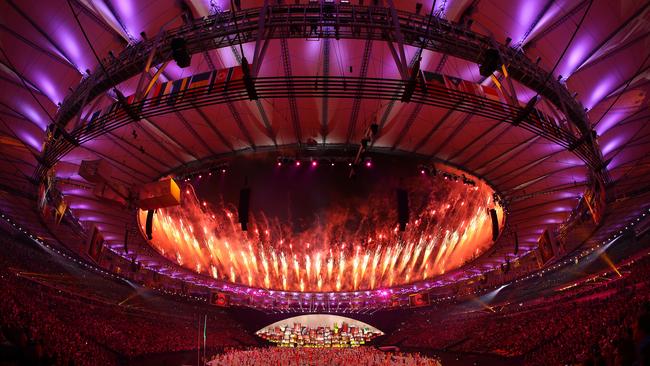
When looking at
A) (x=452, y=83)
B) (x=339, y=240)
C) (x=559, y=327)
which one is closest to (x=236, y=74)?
(x=452, y=83)

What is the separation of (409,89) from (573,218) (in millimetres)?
21943

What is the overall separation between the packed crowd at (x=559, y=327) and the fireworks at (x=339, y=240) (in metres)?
7.48

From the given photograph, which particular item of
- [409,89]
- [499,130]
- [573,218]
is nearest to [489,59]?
[409,89]

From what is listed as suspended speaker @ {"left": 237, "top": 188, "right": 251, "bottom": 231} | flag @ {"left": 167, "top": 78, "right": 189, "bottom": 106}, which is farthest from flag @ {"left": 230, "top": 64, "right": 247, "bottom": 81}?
suspended speaker @ {"left": 237, "top": 188, "right": 251, "bottom": 231}

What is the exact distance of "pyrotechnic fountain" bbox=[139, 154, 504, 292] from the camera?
2550cm

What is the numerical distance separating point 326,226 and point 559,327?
A: 60.9ft

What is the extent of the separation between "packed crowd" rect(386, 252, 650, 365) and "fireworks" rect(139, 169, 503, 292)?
748 cm

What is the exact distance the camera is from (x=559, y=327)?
89.1 feet

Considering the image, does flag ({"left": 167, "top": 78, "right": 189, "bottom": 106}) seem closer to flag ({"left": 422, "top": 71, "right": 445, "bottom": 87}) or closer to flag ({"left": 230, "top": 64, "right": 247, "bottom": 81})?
flag ({"left": 230, "top": 64, "right": 247, "bottom": 81})

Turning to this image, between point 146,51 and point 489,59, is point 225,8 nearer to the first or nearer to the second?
point 146,51

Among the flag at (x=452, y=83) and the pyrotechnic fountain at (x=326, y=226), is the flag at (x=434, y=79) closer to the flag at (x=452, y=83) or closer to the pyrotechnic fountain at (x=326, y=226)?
the flag at (x=452, y=83)

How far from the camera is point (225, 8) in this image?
12445 mm

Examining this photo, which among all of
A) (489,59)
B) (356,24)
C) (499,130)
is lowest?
(489,59)

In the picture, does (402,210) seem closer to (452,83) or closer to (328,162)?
(328,162)
